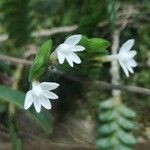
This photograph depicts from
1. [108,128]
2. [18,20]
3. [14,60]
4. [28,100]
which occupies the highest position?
[18,20]

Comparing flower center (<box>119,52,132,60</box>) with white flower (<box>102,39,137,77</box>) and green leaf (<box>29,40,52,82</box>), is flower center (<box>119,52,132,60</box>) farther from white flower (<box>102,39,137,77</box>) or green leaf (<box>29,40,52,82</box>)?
green leaf (<box>29,40,52,82</box>)

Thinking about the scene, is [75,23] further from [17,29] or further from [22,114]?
[22,114]

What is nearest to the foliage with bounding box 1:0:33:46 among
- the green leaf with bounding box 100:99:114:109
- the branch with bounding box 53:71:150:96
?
the branch with bounding box 53:71:150:96

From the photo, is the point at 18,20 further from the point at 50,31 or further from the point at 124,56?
the point at 124,56

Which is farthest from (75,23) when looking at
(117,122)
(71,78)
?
(117,122)

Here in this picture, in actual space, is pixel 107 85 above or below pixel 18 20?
below

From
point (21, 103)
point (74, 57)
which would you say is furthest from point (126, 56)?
point (21, 103)

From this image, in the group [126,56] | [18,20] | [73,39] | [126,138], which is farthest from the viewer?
[18,20]
